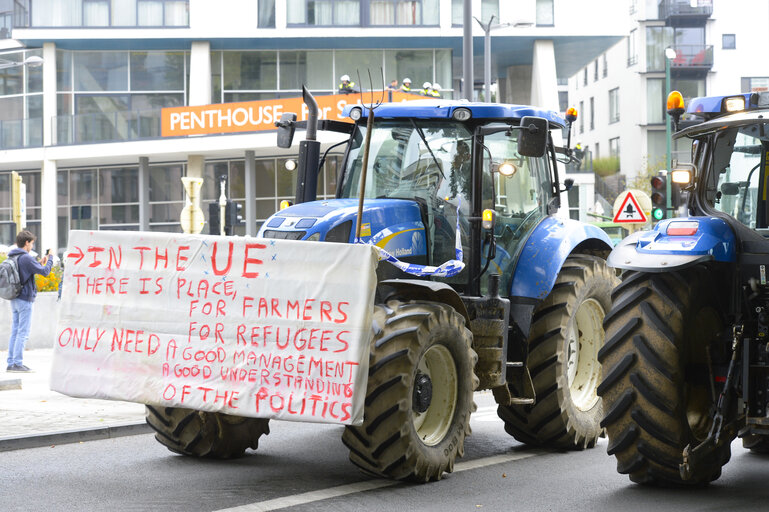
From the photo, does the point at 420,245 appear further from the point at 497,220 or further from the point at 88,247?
the point at 88,247

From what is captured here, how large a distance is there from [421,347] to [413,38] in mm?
34232

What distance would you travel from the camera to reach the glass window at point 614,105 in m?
70.3

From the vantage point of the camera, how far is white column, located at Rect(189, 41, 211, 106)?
41281 millimetres

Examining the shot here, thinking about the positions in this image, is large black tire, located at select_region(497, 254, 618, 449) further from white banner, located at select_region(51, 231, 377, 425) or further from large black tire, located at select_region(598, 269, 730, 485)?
white banner, located at select_region(51, 231, 377, 425)

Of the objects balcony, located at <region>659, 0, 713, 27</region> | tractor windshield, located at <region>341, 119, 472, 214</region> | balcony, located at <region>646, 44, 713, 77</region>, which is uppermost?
balcony, located at <region>659, 0, 713, 27</region>

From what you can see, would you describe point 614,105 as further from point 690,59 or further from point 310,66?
point 310,66

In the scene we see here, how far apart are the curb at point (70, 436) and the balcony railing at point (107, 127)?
30590 mm

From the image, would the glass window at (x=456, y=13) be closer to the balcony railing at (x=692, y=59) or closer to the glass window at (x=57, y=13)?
the glass window at (x=57, y=13)

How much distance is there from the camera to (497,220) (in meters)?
9.26

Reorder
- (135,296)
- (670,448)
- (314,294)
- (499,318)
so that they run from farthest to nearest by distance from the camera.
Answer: (499,318) < (135,296) < (314,294) < (670,448)

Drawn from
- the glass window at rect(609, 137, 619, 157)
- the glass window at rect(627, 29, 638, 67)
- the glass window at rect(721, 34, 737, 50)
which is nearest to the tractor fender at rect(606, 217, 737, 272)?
the glass window at rect(627, 29, 638, 67)

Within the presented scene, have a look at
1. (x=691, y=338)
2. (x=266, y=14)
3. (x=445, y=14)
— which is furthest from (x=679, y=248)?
(x=266, y=14)

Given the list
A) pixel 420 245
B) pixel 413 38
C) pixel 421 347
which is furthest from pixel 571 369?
pixel 413 38

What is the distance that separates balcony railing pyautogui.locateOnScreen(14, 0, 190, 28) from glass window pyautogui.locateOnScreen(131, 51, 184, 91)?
1.38 m
